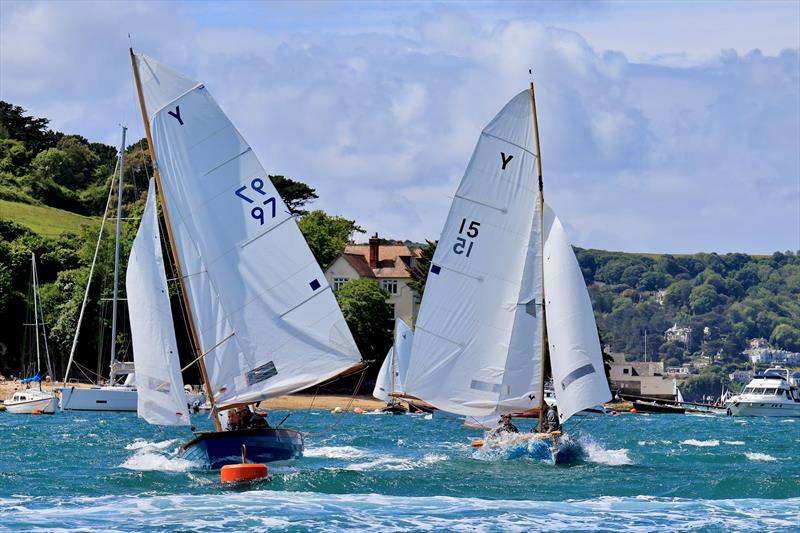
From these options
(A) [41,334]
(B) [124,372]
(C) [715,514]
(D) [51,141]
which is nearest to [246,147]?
(C) [715,514]

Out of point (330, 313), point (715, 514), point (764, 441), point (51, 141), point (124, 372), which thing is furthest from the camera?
→ point (51, 141)

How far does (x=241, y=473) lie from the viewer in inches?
1296

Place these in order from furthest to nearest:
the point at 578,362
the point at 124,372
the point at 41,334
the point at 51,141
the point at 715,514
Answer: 1. the point at 51,141
2. the point at 41,334
3. the point at 124,372
4. the point at 578,362
5. the point at 715,514

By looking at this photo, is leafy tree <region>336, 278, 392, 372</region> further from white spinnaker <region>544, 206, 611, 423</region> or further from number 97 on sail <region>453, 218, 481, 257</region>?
white spinnaker <region>544, 206, 611, 423</region>

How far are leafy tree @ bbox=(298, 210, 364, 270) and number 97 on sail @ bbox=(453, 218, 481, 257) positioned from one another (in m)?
63.1

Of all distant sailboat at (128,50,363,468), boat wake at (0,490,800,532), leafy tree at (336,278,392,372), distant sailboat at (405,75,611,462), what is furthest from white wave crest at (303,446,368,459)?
leafy tree at (336,278,392,372)

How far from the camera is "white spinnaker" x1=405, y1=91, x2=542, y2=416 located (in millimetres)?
39562

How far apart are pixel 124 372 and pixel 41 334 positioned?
19.4 meters

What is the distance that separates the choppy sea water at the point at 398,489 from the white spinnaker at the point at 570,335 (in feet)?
6.97

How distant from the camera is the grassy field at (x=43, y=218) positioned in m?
123

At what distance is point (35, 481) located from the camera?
34938 mm

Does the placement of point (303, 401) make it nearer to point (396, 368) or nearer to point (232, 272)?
point (396, 368)

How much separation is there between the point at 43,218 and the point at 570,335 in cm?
9819

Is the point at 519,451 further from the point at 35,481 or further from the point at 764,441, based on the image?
the point at 764,441
